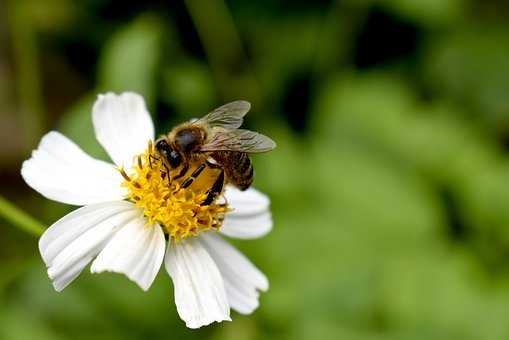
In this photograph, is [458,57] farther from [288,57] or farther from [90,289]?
[90,289]

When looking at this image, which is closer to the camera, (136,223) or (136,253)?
(136,253)

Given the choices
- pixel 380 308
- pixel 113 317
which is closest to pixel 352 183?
pixel 380 308

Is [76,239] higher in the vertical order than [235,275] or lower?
higher

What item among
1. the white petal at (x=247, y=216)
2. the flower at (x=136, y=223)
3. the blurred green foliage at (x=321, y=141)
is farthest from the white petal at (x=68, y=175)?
the blurred green foliage at (x=321, y=141)

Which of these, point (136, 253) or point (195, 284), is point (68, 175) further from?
point (195, 284)

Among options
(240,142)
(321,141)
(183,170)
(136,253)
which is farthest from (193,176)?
(321,141)

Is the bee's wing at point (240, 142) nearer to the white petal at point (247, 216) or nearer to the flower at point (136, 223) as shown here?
the flower at point (136, 223)
